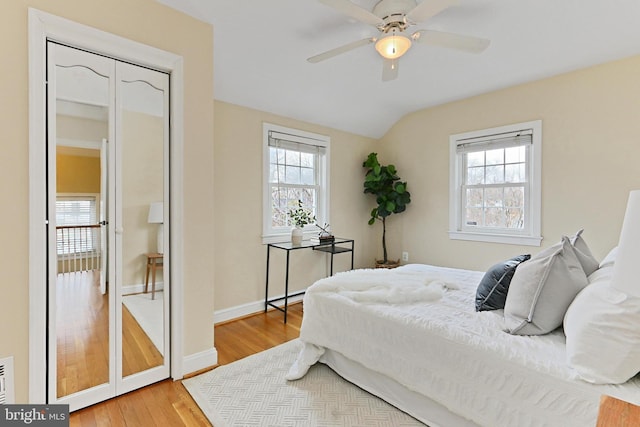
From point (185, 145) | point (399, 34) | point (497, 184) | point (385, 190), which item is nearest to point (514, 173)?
point (497, 184)

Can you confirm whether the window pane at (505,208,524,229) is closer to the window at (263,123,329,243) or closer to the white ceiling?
the white ceiling

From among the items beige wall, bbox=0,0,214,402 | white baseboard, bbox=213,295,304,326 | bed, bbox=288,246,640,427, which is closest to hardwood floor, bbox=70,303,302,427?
beige wall, bbox=0,0,214,402

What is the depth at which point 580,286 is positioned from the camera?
150 cm

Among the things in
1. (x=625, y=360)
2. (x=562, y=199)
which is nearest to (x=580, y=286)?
(x=625, y=360)

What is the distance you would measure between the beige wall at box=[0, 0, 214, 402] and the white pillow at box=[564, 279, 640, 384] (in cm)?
216

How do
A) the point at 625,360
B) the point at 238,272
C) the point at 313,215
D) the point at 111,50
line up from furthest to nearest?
the point at 313,215 → the point at 238,272 → the point at 111,50 → the point at 625,360

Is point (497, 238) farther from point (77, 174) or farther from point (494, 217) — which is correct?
point (77, 174)

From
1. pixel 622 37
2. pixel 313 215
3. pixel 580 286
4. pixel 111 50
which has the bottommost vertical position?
pixel 580 286

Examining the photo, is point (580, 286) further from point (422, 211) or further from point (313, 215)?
point (313, 215)

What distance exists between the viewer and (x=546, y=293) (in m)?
1.50

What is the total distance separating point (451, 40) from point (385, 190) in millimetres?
2502

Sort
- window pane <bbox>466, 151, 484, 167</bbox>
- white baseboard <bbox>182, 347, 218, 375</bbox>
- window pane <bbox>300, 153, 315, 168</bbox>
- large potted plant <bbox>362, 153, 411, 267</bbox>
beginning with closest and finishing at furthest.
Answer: white baseboard <bbox>182, 347, 218, 375</bbox>
window pane <bbox>466, 151, 484, 167</bbox>
window pane <bbox>300, 153, 315, 168</bbox>
large potted plant <bbox>362, 153, 411, 267</bbox>

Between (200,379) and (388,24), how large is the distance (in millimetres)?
2702

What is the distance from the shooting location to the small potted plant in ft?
11.4
